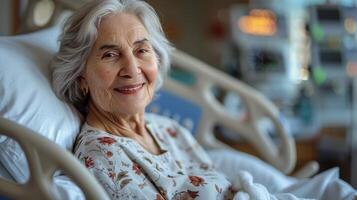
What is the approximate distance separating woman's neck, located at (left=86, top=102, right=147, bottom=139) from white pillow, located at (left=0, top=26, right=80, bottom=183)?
5 cm

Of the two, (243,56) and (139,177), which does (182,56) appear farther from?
(243,56)

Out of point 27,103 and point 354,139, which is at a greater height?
point 27,103

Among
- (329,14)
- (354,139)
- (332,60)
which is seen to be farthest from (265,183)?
(329,14)

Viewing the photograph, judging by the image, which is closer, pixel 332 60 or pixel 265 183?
pixel 265 183

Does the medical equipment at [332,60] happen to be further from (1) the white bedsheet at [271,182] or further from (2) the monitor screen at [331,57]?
(1) the white bedsheet at [271,182]

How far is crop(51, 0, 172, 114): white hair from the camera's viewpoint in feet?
4.92

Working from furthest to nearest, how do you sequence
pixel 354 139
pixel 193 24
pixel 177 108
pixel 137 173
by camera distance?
pixel 193 24 → pixel 354 139 → pixel 177 108 → pixel 137 173

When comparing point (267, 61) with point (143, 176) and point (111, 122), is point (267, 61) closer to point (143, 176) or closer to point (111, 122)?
point (111, 122)

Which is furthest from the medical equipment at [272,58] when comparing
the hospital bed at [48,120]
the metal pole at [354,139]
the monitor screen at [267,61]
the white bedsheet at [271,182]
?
the white bedsheet at [271,182]

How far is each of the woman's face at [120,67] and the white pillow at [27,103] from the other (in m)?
0.10

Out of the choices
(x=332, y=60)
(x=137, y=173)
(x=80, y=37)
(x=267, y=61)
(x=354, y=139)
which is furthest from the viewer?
(x=267, y=61)

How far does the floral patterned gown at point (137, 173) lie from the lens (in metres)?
1.36

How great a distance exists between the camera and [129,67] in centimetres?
150

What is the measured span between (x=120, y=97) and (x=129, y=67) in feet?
0.28
